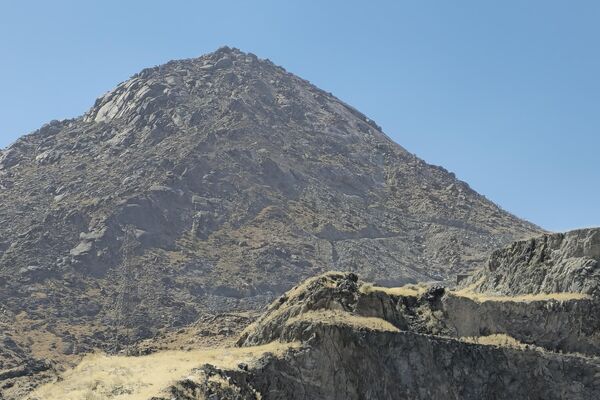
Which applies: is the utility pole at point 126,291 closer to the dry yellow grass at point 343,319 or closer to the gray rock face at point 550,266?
the gray rock face at point 550,266

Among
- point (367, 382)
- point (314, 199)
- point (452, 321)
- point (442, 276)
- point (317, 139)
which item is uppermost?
point (317, 139)

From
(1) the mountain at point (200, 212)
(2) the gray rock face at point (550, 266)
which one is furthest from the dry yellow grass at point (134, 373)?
(1) the mountain at point (200, 212)

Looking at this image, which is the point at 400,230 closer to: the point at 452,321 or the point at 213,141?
the point at 213,141

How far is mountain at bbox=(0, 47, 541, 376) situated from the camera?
115188mm

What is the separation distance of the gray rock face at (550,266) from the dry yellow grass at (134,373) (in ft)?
58.0

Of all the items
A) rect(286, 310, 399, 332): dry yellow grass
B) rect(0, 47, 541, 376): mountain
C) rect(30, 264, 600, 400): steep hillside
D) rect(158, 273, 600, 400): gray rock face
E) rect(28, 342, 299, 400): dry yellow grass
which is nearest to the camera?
rect(28, 342, 299, 400): dry yellow grass

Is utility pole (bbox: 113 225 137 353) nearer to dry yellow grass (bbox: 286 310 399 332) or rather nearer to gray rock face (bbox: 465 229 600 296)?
gray rock face (bbox: 465 229 600 296)

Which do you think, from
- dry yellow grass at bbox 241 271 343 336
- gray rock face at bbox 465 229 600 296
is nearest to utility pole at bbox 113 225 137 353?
gray rock face at bbox 465 229 600 296

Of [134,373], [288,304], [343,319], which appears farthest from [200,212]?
[134,373]

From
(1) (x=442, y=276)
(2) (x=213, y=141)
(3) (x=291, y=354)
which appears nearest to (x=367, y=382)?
(3) (x=291, y=354)

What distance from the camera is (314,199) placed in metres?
150

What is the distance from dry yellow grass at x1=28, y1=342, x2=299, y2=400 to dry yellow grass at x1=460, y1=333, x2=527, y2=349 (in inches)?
434

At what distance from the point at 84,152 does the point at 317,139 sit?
41810 mm

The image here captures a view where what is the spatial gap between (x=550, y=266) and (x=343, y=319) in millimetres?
15913
